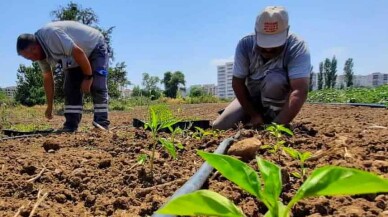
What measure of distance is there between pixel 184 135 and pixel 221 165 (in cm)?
168

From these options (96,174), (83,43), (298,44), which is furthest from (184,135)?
(83,43)

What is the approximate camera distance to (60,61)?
368 centimetres

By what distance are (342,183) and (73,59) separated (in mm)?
3383

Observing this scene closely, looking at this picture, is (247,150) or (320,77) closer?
(247,150)

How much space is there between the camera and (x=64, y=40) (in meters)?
3.34

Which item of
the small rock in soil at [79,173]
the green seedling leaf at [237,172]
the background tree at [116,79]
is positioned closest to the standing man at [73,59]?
the small rock in soil at [79,173]

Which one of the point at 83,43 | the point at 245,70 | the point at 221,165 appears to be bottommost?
the point at 221,165

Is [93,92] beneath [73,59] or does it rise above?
beneath

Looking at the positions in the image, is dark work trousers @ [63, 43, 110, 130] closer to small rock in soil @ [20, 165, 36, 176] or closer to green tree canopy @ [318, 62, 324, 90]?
small rock in soil @ [20, 165, 36, 176]

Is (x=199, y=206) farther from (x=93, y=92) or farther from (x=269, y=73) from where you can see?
(x=93, y=92)

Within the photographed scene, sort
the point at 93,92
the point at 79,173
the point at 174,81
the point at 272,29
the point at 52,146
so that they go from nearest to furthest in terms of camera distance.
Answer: the point at 79,173, the point at 52,146, the point at 272,29, the point at 93,92, the point at 174,81

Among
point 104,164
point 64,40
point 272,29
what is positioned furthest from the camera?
point 64,40

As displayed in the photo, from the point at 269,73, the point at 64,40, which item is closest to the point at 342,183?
the point at 269,73

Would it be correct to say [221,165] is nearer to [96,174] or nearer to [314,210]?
[314,210]
